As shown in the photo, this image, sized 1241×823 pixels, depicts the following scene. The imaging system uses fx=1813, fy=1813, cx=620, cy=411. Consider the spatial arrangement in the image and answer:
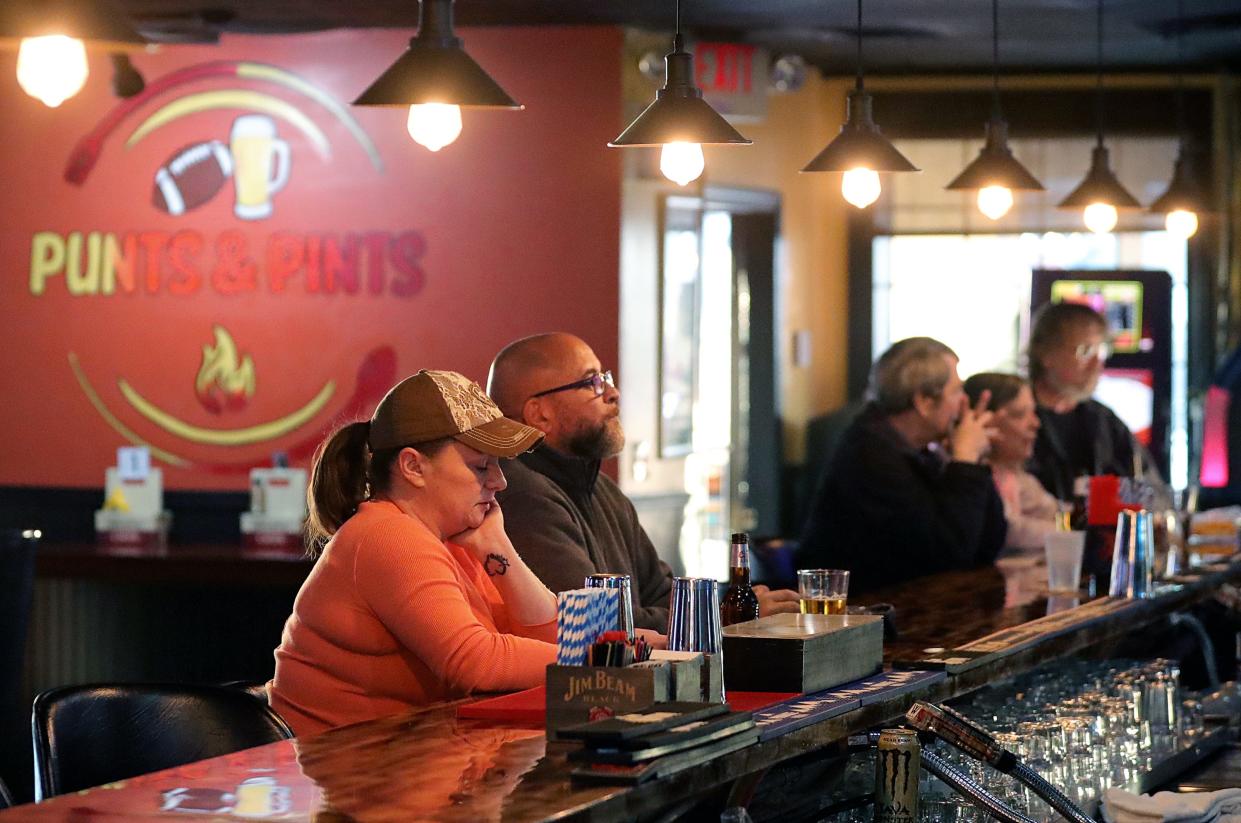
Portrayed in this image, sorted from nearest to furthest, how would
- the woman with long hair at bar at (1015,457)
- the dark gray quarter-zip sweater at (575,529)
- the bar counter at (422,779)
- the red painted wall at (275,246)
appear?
the bar counter at (422,779) < the dark gray quarter-zip sweater at (575,529) < the woman with long hair at bar at (1015,457) < the red painted wall at (275,246)

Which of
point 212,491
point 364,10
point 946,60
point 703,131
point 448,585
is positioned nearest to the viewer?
point 448,585

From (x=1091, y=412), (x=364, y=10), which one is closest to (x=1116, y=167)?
(x=1091, y=412)

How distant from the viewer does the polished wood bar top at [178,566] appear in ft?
19.7

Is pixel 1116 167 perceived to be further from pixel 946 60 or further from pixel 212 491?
pixel 212 491

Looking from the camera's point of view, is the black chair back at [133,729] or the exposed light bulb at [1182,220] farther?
the exposed light bulb at [1182,220]

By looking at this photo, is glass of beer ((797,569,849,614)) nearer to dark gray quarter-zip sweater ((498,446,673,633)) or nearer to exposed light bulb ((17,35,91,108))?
dark gray quarter-zip sweater ((498,446,673,633))

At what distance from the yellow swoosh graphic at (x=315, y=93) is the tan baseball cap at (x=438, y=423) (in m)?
5.03

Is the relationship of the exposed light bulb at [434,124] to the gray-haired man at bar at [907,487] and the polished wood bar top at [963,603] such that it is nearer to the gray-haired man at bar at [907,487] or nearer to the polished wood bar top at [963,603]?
the polished wood bar top at [963,603]

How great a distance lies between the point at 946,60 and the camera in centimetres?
929

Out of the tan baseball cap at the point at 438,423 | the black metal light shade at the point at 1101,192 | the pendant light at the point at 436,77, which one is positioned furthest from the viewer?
the black metal light shade at the point at 1101,192

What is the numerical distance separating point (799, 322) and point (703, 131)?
5665 millimetres

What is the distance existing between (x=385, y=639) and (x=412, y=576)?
0.46ft

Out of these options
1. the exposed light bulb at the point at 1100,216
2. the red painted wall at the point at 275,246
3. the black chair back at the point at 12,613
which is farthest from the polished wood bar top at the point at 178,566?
the exposed light bulb at the point at 1100,216

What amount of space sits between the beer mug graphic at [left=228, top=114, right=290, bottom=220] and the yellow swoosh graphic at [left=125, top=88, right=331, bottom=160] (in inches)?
2.5
